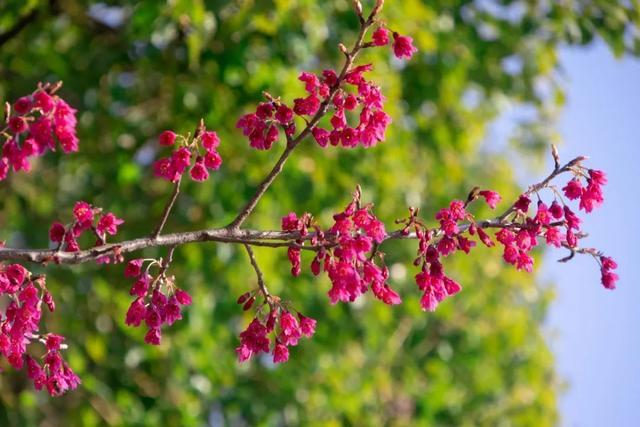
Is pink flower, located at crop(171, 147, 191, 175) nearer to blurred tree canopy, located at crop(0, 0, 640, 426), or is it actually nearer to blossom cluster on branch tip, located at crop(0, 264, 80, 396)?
blossom cluster on branch tip, located at crop(0, 264, 80, 396)

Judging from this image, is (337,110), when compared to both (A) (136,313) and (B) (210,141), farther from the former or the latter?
(A) (136,313)

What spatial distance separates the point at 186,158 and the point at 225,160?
2.50 meters

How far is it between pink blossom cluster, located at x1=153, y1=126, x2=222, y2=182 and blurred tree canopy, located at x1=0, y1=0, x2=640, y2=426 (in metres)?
1.64

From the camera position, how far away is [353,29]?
13.9ft

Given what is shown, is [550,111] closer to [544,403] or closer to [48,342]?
[544,403]

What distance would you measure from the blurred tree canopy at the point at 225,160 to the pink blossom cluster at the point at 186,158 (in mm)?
1642

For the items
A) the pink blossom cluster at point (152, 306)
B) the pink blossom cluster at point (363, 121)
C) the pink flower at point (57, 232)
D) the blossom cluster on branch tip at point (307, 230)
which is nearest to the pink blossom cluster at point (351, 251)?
the blossom cluster on branch tip at point (307, 230)

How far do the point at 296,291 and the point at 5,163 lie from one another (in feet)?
9.96

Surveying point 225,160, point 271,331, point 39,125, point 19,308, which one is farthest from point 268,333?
point 225,160

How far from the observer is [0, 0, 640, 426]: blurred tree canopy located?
161 inches

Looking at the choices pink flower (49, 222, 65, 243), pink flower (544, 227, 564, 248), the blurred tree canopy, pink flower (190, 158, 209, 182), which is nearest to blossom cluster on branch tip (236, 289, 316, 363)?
pink flower (190, 158, 209, 182)

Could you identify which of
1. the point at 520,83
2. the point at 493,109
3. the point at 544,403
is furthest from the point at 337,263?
the point at 544,403

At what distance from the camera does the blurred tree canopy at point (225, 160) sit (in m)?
4.09

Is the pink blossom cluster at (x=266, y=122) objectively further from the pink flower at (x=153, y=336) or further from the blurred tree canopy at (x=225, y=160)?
the blurred tree canopy at (x=225, y=160)
